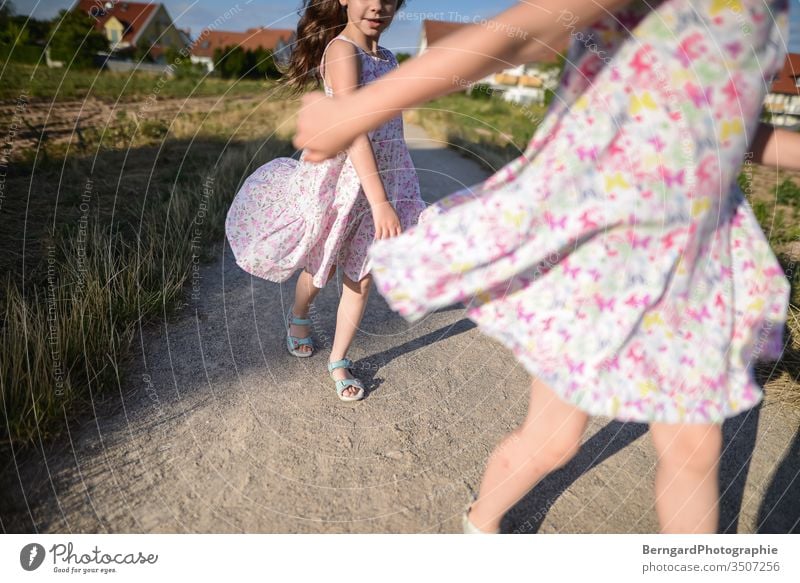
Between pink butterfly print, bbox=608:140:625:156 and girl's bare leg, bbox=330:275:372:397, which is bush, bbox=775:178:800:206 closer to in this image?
girl's bare leg, bbox=330:275:372:397

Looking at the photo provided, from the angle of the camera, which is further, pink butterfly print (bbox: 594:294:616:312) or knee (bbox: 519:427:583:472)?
knee (bbox: 519:427:583:472)

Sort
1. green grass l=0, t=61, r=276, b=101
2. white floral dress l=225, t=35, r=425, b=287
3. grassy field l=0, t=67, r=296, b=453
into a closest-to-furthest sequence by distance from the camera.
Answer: grassy field l=0, t=67, r=296, b=453 < white floral dress l=225, t=35, r=425, b=287 < green grass l=0, t=61, r=276, b=101

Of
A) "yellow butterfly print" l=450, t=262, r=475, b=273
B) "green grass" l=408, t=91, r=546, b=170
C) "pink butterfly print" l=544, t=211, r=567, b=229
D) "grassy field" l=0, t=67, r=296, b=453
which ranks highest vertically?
"pink butterfly print" l=544, t=211, r=567, b=229

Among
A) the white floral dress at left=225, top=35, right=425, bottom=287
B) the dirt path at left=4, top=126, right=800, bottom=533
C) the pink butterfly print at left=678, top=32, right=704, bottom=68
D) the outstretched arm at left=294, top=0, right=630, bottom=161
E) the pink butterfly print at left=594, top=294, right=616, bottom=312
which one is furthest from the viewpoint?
the white floral dress at left=225, top=35, right=425, bottom=287

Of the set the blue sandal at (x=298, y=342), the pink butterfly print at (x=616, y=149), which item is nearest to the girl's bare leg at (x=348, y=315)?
the blue sandal at (x=298, y=342)

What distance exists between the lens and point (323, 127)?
0.95m

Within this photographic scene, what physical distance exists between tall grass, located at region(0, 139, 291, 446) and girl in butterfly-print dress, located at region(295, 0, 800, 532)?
127 cm

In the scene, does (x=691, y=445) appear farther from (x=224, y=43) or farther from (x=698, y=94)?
(x=224, y=43)

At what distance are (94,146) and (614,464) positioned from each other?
5.29 meters

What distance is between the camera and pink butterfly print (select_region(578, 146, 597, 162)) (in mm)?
1076

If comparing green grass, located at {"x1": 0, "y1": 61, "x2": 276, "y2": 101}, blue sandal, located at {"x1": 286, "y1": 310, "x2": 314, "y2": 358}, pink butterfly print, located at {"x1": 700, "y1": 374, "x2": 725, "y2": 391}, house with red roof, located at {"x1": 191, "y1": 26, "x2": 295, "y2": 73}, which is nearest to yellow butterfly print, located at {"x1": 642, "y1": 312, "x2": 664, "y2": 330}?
pink butterfly print, located at {"x1": 700, "y1": 374, "x2": 725, "y2": 391}

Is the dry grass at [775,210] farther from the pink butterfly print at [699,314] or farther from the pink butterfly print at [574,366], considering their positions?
the pink butterfly print at [574,366]
